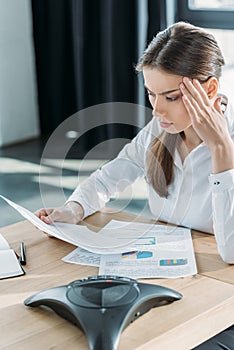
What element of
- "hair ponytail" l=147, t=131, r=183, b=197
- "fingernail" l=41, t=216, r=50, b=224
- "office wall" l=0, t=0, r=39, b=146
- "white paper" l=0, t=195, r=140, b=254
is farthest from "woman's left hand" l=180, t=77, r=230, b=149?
"office wall" l=0, t=0, r=39, b=146

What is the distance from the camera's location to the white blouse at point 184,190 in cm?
162

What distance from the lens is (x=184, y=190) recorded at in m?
1.86

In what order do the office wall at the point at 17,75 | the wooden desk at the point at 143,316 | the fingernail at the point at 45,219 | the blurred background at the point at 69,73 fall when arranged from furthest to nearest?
the office wall at the point at 17,75 < the blurred background at the point at 69,73 < the fingernail at the point at 45,219 < the wooden desk at the point at 143,316

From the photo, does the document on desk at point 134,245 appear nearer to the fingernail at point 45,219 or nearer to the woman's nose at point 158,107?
the fingernail at point 45,219

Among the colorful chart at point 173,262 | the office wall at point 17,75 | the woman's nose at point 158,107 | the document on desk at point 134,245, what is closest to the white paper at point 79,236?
the document on desk at point 134,245

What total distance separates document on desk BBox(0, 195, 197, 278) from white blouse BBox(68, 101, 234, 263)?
0.23 feet

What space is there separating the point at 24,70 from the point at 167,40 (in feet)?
11.6

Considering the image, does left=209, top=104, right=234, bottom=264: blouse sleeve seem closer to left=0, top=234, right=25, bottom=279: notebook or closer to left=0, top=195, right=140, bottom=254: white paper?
left=0, top=195, right=140, bottom=254: white paper

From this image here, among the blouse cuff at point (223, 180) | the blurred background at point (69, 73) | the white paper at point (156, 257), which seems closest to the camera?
the white paper at point (156, 257)

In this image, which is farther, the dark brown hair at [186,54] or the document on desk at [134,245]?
the dark brown hair at [186,54]

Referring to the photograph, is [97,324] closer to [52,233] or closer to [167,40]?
[52,233]

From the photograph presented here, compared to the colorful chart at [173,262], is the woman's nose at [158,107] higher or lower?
higher

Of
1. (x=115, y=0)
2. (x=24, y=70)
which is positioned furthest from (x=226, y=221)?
(x=24, y=70)

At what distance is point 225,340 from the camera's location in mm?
1571
